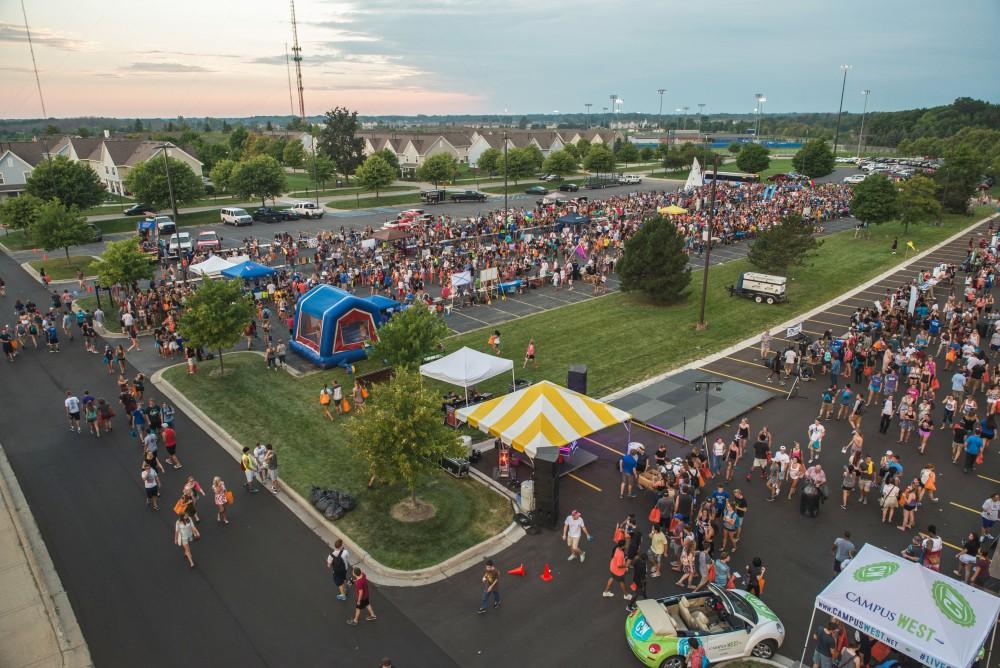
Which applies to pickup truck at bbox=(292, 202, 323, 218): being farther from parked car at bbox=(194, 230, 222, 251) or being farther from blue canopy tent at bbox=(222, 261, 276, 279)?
blue canopy tent at bbox=(222, 261, 276, 279)

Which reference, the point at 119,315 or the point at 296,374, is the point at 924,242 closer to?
the point at 296,374

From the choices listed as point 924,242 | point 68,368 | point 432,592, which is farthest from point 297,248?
point 924,242

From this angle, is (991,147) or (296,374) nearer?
(296,374)

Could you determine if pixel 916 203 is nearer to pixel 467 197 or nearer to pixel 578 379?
pixel 467 197

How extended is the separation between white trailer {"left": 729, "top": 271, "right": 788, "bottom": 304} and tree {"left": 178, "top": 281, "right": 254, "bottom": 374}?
2367 centimetres

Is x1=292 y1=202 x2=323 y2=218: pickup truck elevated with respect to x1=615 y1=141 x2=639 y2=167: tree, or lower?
lower

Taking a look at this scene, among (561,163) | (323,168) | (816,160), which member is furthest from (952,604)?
(561,163)

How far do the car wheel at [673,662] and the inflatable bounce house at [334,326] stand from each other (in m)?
15.8

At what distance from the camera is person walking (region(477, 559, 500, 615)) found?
10.9 metres

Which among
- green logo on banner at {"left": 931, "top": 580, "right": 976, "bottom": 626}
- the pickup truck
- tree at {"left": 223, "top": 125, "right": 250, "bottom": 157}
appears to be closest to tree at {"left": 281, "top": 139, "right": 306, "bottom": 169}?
tree at {"left": 223, "top": 125, "right": 250, "bottom": 157}

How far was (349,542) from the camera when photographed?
1317 centimetres

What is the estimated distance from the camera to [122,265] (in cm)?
2875

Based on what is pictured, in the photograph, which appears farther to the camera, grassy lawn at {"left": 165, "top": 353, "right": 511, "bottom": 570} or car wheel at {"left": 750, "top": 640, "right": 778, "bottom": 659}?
grassy lawn at {"left": 165, "top": 353, "right": 511, "bottom": 570}

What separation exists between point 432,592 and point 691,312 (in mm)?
21342
